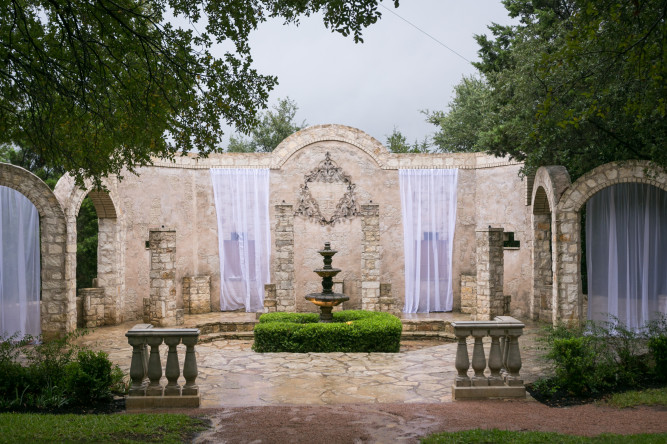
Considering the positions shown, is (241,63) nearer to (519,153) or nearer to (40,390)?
(40,390)

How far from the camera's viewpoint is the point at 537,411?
6.64m

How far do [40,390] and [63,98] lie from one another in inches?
143

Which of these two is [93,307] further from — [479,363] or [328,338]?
[479,363]

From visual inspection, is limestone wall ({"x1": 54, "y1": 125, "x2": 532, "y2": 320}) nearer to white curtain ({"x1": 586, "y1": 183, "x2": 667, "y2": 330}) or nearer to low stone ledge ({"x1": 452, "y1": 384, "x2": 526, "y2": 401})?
white curtain ({"x1": 586, "y1": 183, "x2": 667, "y2": 330})

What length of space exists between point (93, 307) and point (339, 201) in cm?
736

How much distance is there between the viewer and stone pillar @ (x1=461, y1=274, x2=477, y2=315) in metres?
16.7

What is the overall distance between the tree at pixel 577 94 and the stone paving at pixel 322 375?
3954mm

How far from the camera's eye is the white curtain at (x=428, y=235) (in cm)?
1717

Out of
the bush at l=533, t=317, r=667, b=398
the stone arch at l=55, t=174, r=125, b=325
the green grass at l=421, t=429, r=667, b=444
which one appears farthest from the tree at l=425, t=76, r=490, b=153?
the green grass at l=421, t=429, r=667, b=444

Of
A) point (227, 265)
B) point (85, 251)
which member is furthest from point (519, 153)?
point (85, 251)

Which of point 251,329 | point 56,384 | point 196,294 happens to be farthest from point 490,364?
point 196,294

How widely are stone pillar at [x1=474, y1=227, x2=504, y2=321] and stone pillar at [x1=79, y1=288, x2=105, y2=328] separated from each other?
949 cm

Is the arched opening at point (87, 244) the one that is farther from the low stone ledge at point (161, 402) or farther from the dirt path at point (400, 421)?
the dirt path at point (400, 421)

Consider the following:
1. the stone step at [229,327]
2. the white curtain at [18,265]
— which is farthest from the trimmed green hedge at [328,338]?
the white curtain at [18,265]
